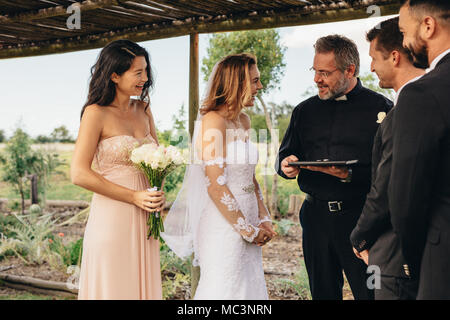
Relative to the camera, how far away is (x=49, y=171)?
8.38 m

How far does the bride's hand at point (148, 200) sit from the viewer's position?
3064mm

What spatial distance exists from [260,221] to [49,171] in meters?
5.83

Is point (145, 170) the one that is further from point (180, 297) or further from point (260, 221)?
point (180, 297)

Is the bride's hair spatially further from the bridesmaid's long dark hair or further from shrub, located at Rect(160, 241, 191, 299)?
shrub, located at Rect(160, 241, 191, 299)

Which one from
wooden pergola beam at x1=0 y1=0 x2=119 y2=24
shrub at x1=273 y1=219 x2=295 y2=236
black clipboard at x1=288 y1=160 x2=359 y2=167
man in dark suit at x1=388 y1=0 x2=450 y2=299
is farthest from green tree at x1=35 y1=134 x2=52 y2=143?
man in dark suit at x1=388 y1=0 x2=450 y2=299

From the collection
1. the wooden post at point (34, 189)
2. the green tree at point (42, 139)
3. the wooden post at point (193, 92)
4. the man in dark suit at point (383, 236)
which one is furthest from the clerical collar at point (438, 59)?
the green tree at point (42, 139)

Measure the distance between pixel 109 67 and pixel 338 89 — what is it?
59.8 inches

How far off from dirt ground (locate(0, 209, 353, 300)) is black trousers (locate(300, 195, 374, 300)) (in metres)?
2.38

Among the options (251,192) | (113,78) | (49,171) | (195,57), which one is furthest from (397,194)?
(49,171)

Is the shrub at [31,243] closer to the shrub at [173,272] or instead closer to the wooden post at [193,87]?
the shrub at [173,272]

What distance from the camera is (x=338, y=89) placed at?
3.38m

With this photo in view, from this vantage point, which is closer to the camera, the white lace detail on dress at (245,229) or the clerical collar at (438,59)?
the clerical collar at (438,59)

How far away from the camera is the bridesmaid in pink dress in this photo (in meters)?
3.09

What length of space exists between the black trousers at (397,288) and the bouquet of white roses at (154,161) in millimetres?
1424
